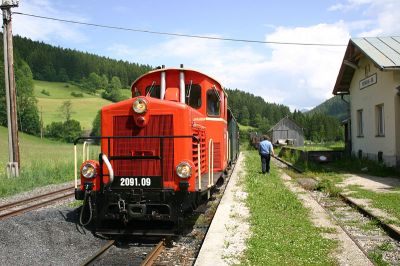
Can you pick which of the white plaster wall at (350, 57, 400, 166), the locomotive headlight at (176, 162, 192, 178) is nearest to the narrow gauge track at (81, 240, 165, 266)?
the locomotive headlight at (176, 162, 192, 178)

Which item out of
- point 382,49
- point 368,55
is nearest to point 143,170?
point 368,55

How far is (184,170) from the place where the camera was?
673 cm

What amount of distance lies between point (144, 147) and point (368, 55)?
12436mm

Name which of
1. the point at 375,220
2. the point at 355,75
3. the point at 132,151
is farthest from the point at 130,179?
the point at 355,75

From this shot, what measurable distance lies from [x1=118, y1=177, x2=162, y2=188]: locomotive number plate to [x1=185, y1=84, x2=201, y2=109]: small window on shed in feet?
7.43

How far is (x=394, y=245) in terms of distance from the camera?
660 cm

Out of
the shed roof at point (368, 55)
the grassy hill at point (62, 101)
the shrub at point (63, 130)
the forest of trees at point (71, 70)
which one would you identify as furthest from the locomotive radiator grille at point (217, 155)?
the grassy hill at point (62, 101)

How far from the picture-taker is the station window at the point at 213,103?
9078 mm

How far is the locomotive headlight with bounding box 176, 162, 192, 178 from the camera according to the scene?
22.1ft

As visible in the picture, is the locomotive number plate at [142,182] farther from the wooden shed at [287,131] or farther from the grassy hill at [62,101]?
the grassy hill at [62,101]

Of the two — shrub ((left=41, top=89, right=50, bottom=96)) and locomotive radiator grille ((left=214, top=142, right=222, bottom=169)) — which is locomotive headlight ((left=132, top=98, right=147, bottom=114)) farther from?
shrub ((left=41, top=89, right=50, bottom=96))

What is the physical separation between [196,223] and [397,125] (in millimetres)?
10562

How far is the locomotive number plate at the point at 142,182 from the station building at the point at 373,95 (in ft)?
38.2

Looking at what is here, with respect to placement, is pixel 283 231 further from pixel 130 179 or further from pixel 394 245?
pixel 130 179
